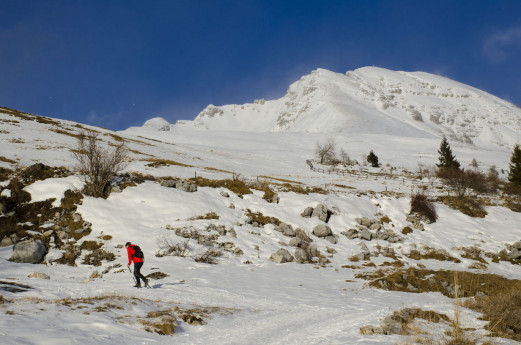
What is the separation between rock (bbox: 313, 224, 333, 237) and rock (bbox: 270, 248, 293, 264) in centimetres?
451

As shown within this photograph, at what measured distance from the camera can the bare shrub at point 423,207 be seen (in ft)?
85.0

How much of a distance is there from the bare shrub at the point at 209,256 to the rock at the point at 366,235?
1130 centimetres

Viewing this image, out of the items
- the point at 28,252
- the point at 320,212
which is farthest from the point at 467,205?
the point at 28,252

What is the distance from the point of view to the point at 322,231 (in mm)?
21641

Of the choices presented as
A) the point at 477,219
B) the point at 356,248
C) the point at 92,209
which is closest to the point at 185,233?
the point at 92,209

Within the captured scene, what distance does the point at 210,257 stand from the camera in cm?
1675

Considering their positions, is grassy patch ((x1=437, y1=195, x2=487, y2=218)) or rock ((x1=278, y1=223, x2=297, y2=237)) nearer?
rock ((x1=278, y1=223, x2=297, y2=237))

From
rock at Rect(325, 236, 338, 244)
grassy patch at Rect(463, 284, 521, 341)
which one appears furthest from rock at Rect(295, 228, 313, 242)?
grassy patch at Rect(463, 284, 521, 341)

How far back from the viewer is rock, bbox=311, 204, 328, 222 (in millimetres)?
23500

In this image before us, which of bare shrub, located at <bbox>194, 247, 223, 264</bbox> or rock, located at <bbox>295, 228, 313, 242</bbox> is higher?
rock, located at <bbox>295, 228, 313, 242</bbox>

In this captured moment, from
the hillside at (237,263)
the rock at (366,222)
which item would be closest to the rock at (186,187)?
the hillside at (237,263)

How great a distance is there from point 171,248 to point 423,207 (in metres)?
22.1

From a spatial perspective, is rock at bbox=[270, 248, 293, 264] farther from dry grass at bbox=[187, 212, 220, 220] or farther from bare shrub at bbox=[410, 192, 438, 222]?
bare shrub at bbox=[410, 192, 438, 222]

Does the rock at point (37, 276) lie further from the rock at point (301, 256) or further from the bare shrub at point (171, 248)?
the rock at point (301, 256)
